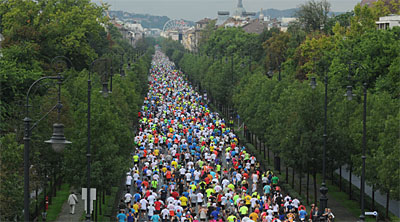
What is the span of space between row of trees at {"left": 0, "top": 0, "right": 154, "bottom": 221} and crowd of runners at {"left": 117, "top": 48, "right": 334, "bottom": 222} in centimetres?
209

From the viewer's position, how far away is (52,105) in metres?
37.7

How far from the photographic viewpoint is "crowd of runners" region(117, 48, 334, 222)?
31.8 meters

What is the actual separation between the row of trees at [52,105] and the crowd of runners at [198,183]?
2.09 meters

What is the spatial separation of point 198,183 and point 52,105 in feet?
30.6

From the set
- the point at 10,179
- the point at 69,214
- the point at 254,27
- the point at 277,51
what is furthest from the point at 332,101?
the point at 254,27

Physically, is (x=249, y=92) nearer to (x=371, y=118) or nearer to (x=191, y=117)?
(x=191, y=117)

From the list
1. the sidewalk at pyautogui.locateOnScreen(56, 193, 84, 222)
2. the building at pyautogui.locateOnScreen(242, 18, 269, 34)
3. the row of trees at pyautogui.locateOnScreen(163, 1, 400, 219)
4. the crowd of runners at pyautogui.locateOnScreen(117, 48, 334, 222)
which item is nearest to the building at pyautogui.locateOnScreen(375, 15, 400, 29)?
the row of trees at pyautogui.locateOnScreen(163, 1, 400, 219)

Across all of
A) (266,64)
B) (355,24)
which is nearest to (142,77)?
(266,64)

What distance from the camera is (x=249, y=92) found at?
60.9 metres

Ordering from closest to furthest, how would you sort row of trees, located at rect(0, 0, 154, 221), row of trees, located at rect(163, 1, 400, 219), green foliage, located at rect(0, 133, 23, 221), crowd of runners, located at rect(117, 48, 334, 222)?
green foliage, located at rect(0, 133, 23, 221)
row of trees, located at rect(0, 0, 154, 221)
crowd of runners, located at rect(117, 48, 334, 222)
row of trees, located at rect(163, 1, 400, 219)

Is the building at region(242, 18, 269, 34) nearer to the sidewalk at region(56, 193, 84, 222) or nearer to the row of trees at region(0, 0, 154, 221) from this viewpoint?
the row of trees at region(0, 0, 154, 221)

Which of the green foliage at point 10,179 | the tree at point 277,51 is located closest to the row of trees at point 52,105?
the green foliage at point 10,179

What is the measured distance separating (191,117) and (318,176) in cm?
2652

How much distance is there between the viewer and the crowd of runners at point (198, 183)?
3180 centimetres
